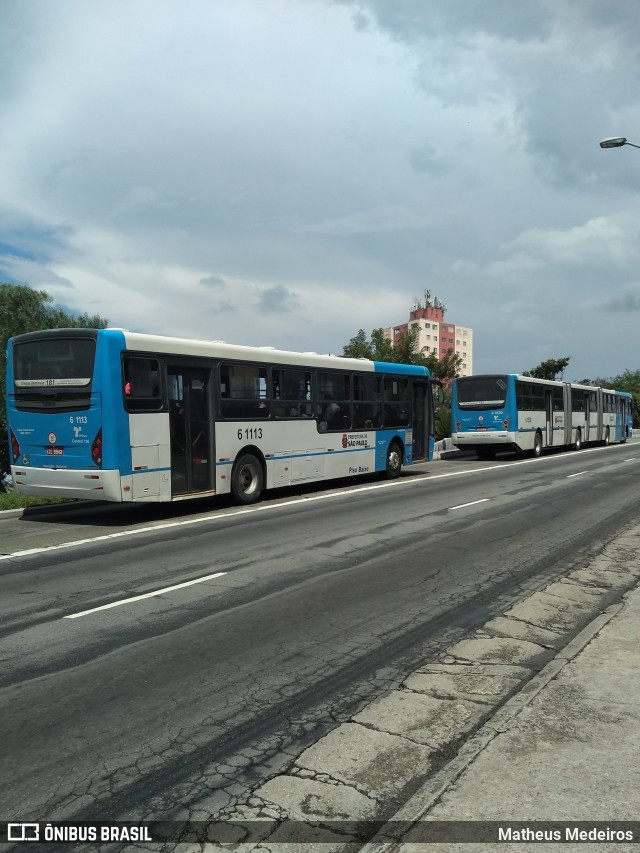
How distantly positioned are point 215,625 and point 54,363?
7.51 m

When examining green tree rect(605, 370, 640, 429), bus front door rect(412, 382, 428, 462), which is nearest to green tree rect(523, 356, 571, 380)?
green tree rect(605, 370, 640, 429)

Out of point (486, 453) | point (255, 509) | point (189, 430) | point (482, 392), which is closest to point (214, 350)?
point (189, 430)

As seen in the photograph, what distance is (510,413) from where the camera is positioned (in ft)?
90.9

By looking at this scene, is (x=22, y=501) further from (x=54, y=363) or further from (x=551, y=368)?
(x=551, y=368)

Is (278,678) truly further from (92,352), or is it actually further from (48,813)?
(92,352)

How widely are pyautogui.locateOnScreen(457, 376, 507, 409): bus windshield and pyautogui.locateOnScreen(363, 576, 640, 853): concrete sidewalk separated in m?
23.1

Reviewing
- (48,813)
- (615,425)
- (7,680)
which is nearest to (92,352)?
(7,680)

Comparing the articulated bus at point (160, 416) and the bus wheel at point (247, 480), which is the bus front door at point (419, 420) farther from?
the bus wheel at point (247, 480)

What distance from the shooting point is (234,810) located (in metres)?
3.54

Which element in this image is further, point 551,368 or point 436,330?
point 436,330

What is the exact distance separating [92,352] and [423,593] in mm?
7237

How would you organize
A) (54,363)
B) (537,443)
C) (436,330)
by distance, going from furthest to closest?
(436,330) → (537,443) → (54,363)

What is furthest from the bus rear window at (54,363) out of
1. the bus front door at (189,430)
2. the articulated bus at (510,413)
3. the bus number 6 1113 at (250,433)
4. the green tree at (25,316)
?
the green tree at (25,316)

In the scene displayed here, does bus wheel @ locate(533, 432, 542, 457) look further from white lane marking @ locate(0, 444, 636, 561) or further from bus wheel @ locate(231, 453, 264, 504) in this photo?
bus wheel @ locate(231, 453, 264, 504)
